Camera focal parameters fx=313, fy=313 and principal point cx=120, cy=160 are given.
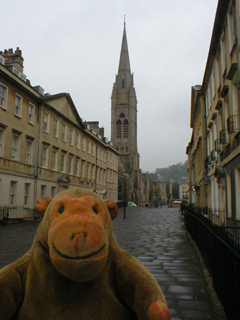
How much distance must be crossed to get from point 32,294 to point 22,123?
2476cm

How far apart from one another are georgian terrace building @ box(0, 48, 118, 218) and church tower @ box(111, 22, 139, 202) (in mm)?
44574

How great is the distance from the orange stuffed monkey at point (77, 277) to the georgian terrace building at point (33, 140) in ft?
49.3

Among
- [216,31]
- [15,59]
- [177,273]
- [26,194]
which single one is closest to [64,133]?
[15,59]

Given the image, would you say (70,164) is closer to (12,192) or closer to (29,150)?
(29,150)

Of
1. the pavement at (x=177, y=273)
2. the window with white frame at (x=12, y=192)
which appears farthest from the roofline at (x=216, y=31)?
the window with white frame at (x=12, y=192)

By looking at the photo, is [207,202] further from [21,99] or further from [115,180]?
[115,180]

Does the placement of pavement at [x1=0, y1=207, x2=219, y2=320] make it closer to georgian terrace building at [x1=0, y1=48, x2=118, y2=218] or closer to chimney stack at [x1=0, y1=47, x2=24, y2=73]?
georgian terrace building at [x1=0, y1=48, x2=118, y2=218]

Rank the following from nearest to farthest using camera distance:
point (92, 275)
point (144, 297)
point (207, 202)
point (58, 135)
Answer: point (92, 275), point (144, 297), point (207, 202), point (58, 135)

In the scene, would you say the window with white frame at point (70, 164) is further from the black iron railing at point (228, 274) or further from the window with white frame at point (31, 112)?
the black iron railing at point (228, 274)

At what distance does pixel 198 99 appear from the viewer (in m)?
29.3

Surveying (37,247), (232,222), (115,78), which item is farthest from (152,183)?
(37,247)

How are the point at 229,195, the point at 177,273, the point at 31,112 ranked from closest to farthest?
the point at 177,273 < the point at 229,195 < the point at 31,112

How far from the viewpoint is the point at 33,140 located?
27.3 metres

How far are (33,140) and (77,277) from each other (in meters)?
26.6
